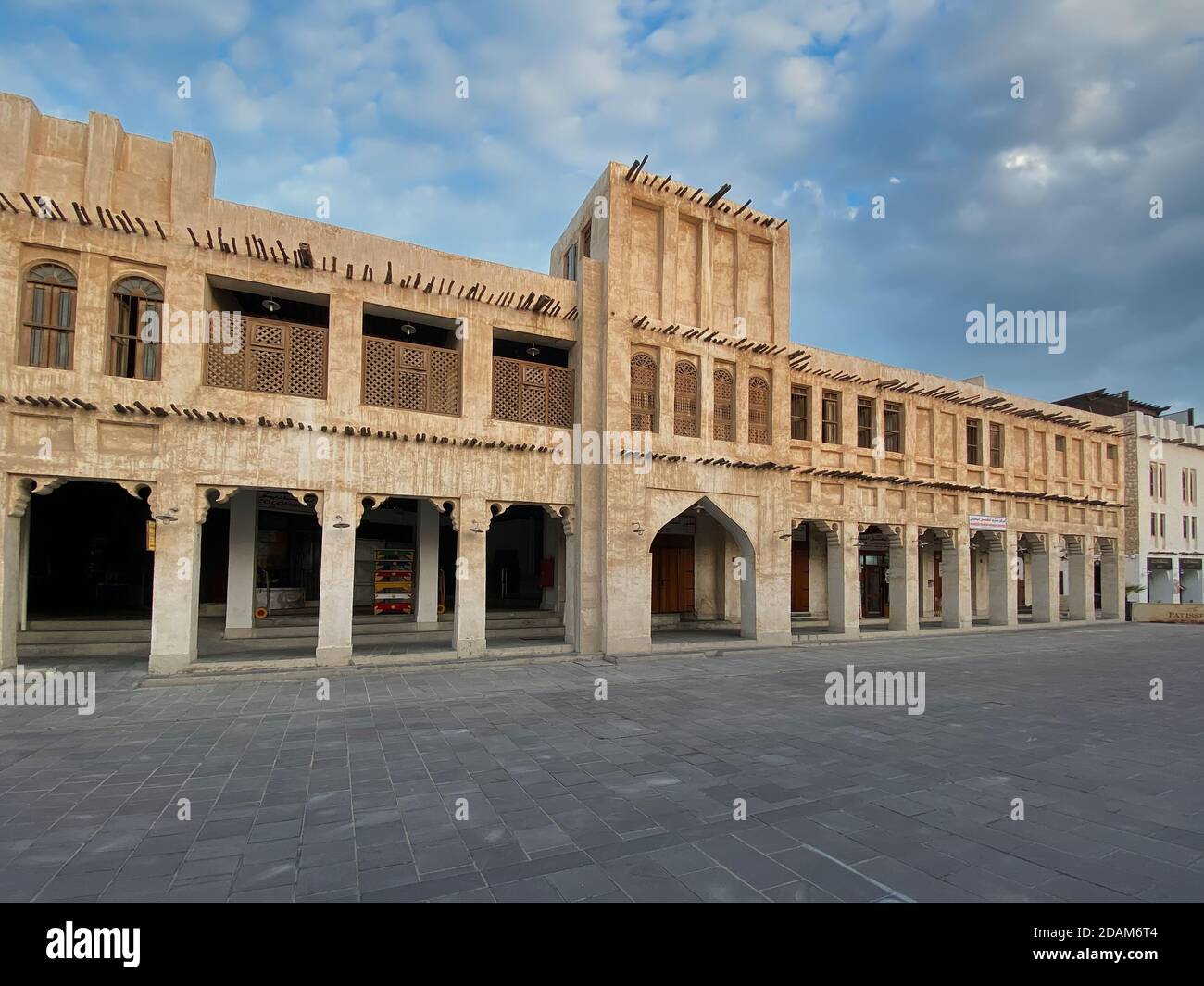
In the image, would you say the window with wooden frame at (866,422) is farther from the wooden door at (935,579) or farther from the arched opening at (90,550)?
the arched opening at (90,550)

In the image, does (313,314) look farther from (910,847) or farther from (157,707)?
(910,847)

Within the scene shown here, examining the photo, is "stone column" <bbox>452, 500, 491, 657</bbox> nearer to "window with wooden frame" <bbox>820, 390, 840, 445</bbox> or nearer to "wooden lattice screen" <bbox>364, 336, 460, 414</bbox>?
"wooden lattice screen" <bbox>364, 336, 460, 414</bbox>

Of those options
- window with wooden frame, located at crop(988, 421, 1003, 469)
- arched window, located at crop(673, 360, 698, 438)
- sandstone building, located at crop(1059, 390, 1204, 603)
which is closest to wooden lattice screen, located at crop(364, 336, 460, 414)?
arched window, located at crop(673, 360, 698, 438)

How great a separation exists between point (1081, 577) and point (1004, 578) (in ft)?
20.7

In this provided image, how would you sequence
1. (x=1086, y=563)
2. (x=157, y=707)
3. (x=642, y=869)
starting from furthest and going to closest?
(x=1086, y=563), (x=157, y=707), (x=642, y=869)

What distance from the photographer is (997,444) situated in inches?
898

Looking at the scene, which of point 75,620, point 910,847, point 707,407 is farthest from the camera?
point 707,407

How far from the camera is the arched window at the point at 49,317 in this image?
35.7ft

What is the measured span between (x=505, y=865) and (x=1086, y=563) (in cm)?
2933

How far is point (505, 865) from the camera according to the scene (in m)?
4.26

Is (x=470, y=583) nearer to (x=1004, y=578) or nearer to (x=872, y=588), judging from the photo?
(x=872, y=588)

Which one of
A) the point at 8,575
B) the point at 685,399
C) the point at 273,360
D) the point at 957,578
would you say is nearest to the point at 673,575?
the point at 685,399

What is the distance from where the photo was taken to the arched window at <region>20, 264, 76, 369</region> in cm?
1088
